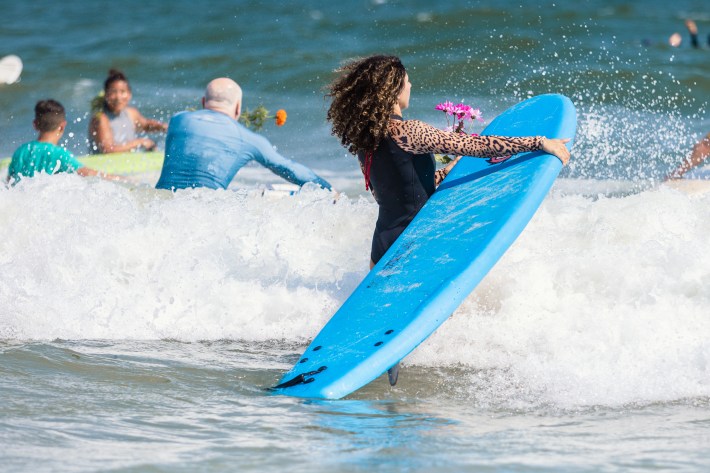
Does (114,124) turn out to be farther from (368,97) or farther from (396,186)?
(368,97)

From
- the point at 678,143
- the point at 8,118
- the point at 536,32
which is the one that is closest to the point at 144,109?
the point at 8,118

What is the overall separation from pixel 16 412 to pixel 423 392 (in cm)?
157

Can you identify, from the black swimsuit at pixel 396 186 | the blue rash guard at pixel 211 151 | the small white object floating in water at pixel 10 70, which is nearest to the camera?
the black swimsuit at pixel 396 186

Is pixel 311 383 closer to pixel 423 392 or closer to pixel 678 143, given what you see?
pixel 423 392

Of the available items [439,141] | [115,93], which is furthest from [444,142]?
[115,93]

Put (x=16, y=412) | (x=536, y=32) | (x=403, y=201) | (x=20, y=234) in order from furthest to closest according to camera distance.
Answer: (x=536, y=32), (x=20, y=234), (x=403, y=201), (x=16, y=412)

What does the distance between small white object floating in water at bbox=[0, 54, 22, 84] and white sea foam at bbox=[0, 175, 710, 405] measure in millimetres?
9643

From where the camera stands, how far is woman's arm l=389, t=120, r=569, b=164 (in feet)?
14.3

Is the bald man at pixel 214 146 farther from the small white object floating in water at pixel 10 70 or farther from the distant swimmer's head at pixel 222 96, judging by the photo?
the small white object floating in water at pixel 10 70

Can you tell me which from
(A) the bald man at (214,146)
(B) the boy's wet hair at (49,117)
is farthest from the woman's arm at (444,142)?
(B) the boy's wet hair at (49,117)

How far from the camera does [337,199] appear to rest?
6.27 metres

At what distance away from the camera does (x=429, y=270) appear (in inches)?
169

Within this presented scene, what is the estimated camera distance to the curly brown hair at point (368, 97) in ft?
14.0

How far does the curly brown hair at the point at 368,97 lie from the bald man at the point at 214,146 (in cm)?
204
